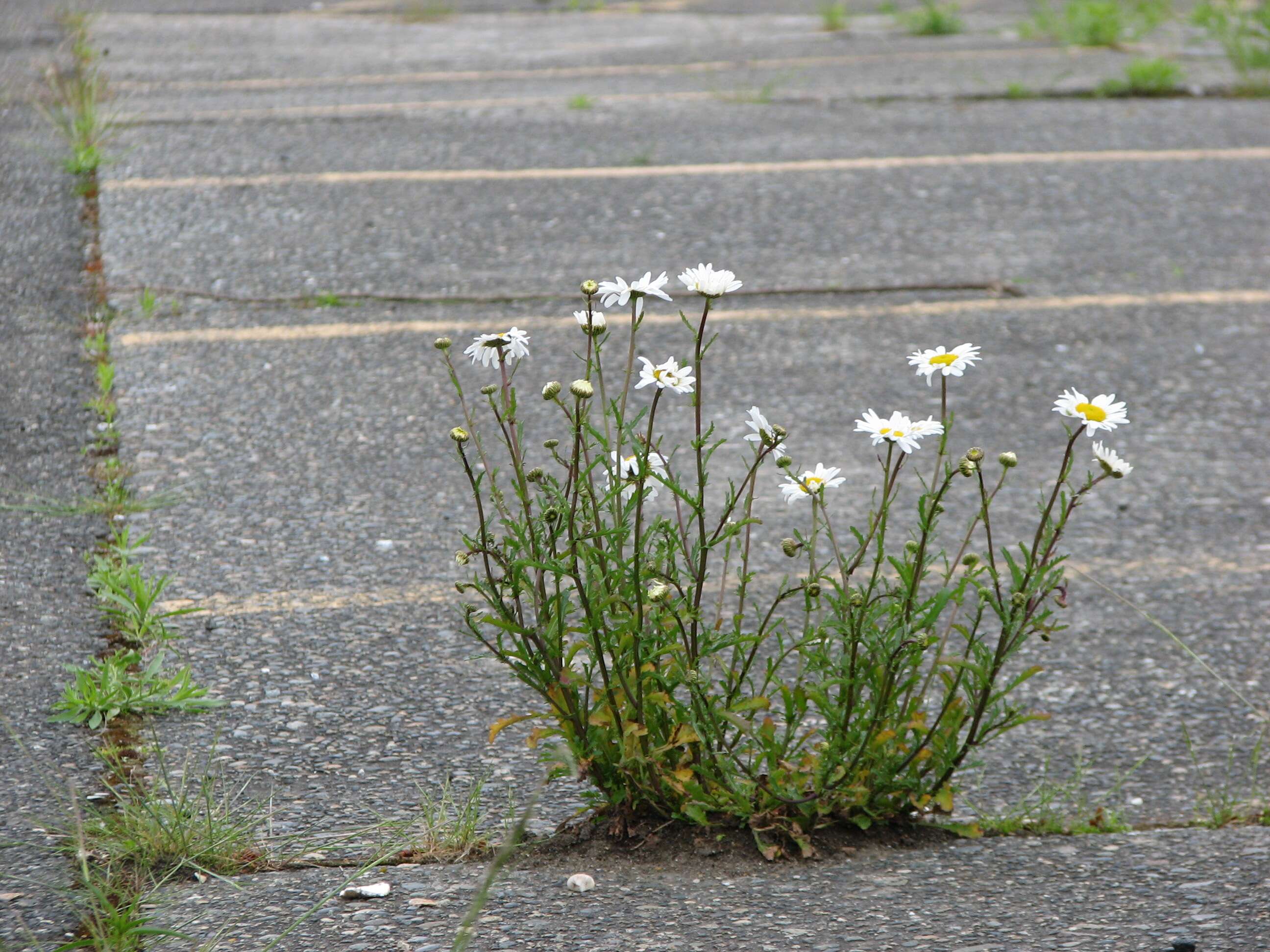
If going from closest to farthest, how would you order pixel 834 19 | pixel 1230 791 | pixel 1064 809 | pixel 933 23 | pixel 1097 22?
pixel 1064 809 → pixel 1230 791 → pixel 1097 22 → pixel 933 23 → pixel 834 19

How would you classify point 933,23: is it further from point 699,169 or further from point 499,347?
point 499,347

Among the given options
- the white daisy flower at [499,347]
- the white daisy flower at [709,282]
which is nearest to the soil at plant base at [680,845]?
the white daisy flower at [499,347]

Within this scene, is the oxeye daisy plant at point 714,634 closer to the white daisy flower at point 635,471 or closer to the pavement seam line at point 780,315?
the white daisy flower at point 635,471

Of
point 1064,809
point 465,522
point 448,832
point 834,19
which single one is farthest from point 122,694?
point 834,19

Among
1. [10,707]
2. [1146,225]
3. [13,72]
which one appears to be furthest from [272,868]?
[13,72]

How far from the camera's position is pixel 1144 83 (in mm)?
8656

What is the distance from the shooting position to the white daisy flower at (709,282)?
2168 millimetres

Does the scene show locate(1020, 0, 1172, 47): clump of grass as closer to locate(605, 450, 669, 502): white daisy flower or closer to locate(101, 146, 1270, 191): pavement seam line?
locate(101, 146, 1270, 191): pavement seam line

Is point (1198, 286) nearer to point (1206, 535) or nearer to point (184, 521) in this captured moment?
point (1206, 535)

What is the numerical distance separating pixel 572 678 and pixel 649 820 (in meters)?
0.37

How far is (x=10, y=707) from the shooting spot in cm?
290

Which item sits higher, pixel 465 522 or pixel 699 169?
pixel 699 169

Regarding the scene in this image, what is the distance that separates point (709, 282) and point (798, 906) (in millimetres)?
1103

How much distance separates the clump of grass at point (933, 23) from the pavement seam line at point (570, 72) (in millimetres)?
749
